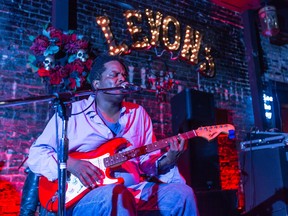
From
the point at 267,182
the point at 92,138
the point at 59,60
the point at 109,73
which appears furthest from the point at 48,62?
the point at 267,182

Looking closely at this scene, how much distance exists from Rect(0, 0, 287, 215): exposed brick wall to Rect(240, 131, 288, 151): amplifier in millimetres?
1266

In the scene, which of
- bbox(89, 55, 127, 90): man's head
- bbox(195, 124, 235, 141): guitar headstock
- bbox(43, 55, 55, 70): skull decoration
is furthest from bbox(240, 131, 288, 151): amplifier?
bbox(43, 55, 55, 70): skull decoration

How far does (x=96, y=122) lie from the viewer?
3.01 meters

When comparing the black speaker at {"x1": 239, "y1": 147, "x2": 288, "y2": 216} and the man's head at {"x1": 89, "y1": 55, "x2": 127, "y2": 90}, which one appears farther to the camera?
the black speaker at {"x1": 239, "y1": 147, "x2": 288, "y2": 216}

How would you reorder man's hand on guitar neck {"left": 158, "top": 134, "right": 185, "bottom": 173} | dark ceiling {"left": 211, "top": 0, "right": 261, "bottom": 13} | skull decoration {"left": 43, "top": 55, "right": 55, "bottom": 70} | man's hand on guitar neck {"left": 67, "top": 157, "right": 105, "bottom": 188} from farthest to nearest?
1. dark ceiling {"left": 211, "top": 0, "right": 261, "bottom": 13}
2. skull decoration {"left": 43, "top": 55, "right": 55, "bottom": 70}
3. man's hand on guitar neck {"left": 158, "top": 134, "right": 185, "bottom": 173}
4. man's hand on guitar neck {"left": 67, "top": 157, "right": 105, "bottom": 188}

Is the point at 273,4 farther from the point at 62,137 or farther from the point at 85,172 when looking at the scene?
the point at 62,137

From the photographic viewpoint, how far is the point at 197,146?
5109mm

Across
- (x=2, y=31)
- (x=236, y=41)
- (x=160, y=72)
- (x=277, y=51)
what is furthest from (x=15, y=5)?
(x=277, y=51)

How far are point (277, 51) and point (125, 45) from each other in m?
4.45

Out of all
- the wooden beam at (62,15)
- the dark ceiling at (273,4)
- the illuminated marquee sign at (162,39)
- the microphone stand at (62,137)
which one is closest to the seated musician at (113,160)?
the microphone stand at (62,137)

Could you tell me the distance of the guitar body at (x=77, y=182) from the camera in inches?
98.1

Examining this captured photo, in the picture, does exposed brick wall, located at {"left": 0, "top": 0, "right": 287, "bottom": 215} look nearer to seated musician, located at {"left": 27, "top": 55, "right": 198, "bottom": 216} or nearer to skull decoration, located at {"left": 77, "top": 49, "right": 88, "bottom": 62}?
skull decoration, located at {"left": 77, "top": 49, "right": 88, "bottom": 62}

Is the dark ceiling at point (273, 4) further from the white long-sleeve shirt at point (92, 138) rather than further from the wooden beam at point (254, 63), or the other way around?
the white long-sleeve shirt at point (92, 138)

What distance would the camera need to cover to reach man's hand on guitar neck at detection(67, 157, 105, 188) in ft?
8.05
